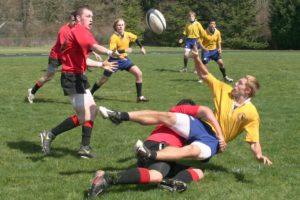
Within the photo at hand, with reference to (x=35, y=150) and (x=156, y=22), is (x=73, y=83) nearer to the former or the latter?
(x=35, y=150)

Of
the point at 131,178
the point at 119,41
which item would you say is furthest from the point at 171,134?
the point at 119,41

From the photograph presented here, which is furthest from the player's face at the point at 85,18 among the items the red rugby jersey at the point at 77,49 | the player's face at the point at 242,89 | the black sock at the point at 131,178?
the black sock at the point at 131,178

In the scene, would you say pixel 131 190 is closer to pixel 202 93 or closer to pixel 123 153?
pixel 123 153

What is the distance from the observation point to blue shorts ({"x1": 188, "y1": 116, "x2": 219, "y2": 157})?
5887 mm

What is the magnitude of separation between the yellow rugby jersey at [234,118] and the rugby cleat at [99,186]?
177 centimetres

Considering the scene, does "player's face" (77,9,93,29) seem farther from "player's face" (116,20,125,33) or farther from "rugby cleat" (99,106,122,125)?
"player's face" (116,20,125,33)

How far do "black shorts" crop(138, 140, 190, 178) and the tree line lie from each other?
166 ft

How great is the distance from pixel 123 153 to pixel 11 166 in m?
1.66

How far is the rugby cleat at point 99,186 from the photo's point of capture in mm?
5117

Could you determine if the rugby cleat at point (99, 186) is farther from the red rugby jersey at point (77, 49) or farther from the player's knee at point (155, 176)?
the red rugby jersey at point (77, 49)

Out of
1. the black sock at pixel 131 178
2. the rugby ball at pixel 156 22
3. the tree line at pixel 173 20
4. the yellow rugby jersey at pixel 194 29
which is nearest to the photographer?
the black sock at pixel 131 178

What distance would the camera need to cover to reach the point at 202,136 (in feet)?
19.4

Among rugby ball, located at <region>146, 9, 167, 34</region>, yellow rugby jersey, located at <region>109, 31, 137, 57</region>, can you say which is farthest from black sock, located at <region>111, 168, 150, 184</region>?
yellow rugby jersey, located at <region>109, 31, 137, 57</region>

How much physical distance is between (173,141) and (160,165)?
44 centimetres
